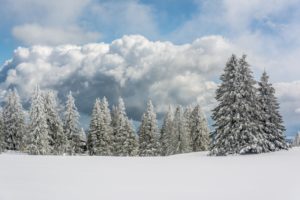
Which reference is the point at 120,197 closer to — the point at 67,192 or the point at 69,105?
the point at 67,192

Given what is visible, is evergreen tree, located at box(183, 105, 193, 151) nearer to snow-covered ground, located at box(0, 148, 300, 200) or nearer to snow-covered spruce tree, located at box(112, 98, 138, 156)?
snow-covered spruce tree, located at box(112, 98, 138, 156)

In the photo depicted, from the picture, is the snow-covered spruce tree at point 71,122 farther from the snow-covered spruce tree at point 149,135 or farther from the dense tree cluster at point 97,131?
the snow-covered spruce tree at point 149,135

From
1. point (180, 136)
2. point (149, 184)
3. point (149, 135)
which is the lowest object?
point (149, 184)

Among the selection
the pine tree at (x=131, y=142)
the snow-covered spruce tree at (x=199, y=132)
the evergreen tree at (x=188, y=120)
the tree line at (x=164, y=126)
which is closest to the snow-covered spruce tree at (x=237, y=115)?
the tree line at (x=164, y=126)

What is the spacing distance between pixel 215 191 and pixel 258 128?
21.4 meters

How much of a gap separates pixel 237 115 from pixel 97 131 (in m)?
31.4

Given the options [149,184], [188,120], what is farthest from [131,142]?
[149,184]

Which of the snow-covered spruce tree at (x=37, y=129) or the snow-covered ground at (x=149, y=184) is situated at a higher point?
the snow-covered spruce tree at (x=37, y=129)

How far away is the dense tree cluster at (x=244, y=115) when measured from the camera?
32531 millimetres

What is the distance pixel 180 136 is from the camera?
6300cm

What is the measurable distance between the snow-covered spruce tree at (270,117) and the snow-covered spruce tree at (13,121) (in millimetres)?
48059

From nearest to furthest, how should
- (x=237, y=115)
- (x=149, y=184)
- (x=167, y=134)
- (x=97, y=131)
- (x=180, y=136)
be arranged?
(x=149, y=184) < (x=237, y=115) < (x=97, y=131) < (x=180, y=136) < (x=167, y=134)

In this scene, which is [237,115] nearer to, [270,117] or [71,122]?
[270,117]

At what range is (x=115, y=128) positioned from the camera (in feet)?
201
